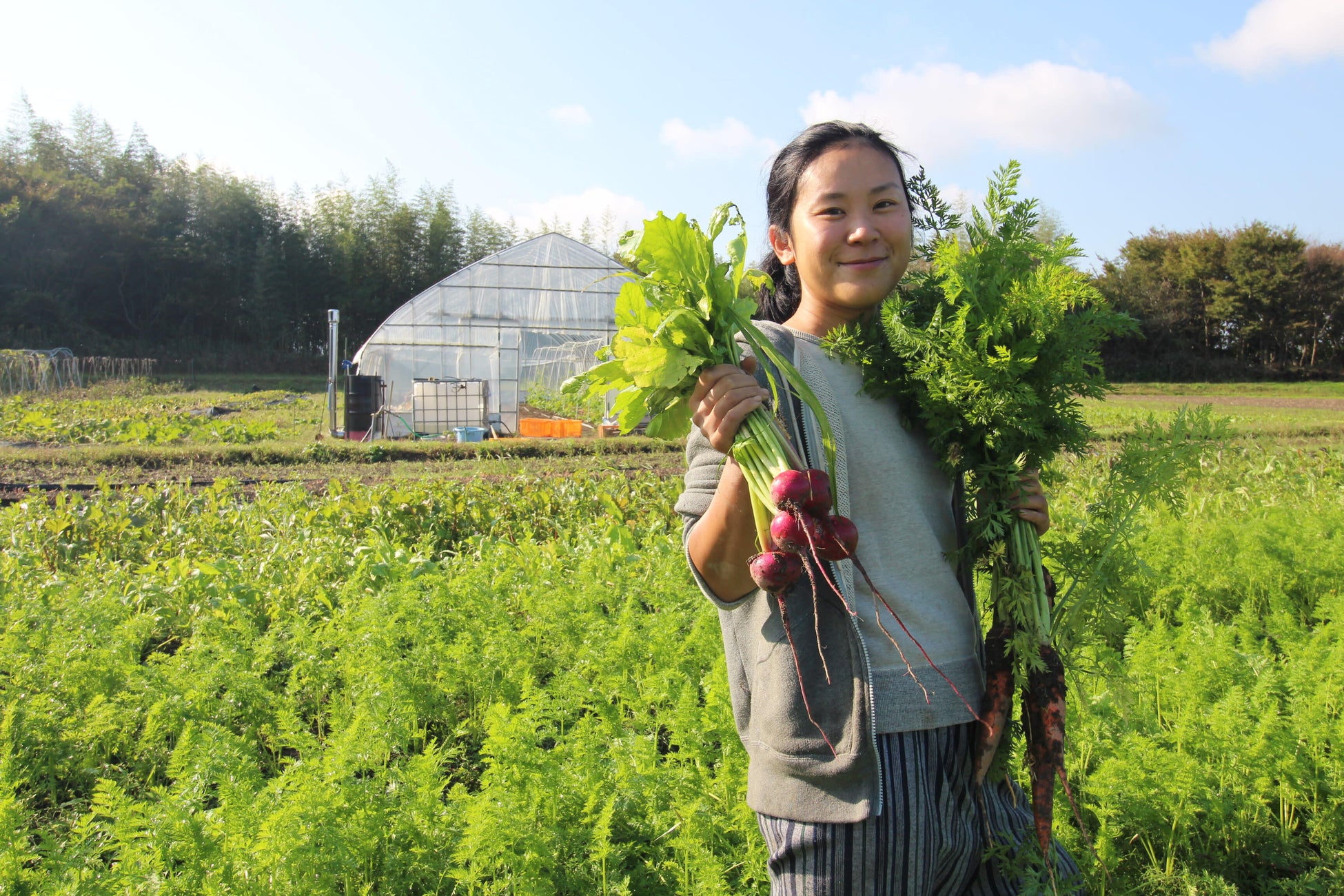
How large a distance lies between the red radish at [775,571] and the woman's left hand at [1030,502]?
537 mm

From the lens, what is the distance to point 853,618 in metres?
1.43

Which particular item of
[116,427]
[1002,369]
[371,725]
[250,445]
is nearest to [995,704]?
[1002,369]

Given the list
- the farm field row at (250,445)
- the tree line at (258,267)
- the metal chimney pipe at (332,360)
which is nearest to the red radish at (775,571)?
the farm field row at (250,445)

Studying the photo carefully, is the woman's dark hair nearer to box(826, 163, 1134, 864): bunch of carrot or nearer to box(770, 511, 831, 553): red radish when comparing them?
box(826, 163, 1134, 864): bunch of carrot

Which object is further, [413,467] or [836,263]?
[413,467]

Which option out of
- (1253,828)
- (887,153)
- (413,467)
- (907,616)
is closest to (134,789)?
(907,616)

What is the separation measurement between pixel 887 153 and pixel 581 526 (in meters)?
4.75

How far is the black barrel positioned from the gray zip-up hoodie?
624 inches

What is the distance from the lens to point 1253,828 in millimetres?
2535

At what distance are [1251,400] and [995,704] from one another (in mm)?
28737

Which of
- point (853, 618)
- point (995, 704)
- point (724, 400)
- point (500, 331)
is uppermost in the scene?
point (500, 331)

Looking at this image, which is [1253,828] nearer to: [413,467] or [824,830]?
[824,830]

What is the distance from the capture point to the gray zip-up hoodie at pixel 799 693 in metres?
1.41

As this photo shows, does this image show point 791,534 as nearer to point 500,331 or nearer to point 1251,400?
point 500,331
